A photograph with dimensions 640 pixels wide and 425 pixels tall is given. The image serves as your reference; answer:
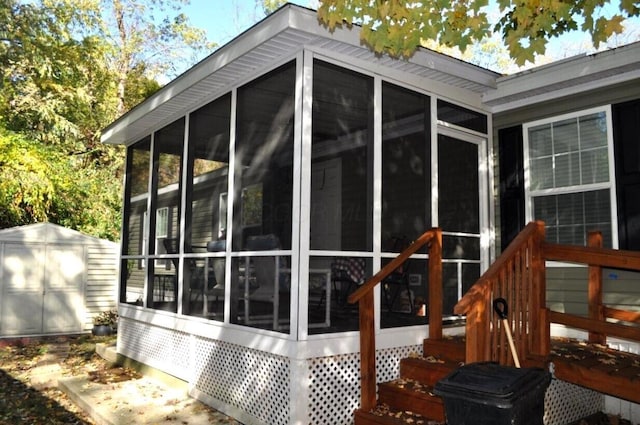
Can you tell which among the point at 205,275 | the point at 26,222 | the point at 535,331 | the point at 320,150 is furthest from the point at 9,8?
the point at 535,331

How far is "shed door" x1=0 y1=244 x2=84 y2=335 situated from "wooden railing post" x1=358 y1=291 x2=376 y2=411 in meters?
8.05

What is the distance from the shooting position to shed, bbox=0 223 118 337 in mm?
9516

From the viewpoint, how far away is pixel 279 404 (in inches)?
167

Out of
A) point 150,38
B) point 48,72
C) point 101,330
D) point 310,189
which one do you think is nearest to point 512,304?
point 310,189

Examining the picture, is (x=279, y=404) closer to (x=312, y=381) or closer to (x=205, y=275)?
(x=312, y=381)

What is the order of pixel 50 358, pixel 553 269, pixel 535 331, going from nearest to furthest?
pixel 535 331
pixel 553 269
pixel 50 358

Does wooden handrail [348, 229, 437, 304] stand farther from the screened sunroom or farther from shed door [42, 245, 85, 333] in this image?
shed door [42, 245, 85, 333]

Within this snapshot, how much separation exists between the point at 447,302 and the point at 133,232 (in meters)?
4.95

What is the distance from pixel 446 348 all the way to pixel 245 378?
1838 millimetres

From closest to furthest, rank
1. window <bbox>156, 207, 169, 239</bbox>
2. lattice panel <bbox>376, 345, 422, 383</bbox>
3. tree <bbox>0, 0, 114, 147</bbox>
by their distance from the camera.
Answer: lattice panel <bbox>376, 345, 422, 383</bbox> → window <bbox>156, 207, 169, 239</bbox> → tree <bbox>0, 0, 114, 147</bbox>

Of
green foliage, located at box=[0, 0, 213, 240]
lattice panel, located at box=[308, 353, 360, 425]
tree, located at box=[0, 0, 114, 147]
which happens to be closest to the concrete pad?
lattice panel, located at box=[308, 353, 360, 425]

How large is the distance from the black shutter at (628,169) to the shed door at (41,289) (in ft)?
31.3

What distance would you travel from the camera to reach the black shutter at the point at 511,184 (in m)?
5.82

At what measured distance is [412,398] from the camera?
13.4 ft
